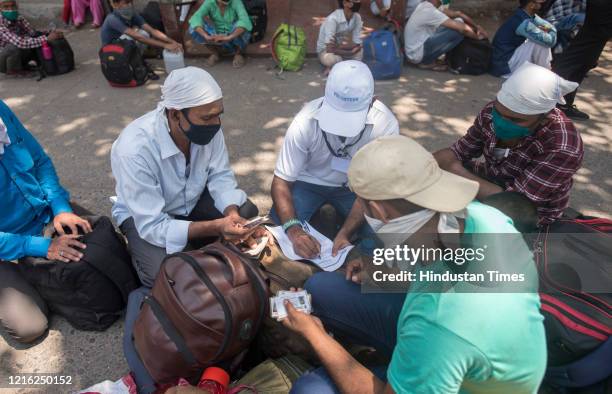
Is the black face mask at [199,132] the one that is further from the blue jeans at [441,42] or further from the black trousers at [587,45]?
the blue jeans at [441,42]

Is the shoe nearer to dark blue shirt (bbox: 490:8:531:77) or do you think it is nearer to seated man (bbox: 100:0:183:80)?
dark blue shirt (bbox: 490:8:531:77)

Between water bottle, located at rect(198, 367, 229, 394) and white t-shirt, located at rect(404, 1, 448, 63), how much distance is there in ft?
16.8

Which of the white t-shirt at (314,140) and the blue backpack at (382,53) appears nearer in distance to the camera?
the white t-shirt at (314,140)

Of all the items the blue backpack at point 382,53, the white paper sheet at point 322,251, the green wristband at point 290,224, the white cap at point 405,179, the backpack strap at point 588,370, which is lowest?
the white paper sheet at point 322,251

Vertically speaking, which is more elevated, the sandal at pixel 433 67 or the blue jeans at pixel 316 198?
the sandal at pixel 433 67

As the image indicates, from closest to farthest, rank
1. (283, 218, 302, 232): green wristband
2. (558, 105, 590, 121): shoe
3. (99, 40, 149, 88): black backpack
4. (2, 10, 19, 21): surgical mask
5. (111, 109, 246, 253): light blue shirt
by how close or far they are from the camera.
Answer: (111, 109, 246, 253): light blue shirt, (283, 218, 302, 232): green wristband, (558, 105, 590, 121): shoe, (99, 40, 149, 88): black backpack, (2, 10, 19, 21): surgical mask

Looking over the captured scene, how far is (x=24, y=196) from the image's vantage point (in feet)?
7.97

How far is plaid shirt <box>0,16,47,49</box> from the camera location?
529 centimetres

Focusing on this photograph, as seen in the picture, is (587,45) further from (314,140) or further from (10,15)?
(10,15)

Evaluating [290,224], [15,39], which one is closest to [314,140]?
[290,224]

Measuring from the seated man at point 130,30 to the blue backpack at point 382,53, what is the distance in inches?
103

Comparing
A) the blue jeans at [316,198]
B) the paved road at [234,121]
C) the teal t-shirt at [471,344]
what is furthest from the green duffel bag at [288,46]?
the teal t-shirt at [471,344]

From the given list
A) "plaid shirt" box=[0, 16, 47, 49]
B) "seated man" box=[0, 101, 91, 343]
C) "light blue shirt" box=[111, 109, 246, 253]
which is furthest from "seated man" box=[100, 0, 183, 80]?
"light blue shirt" box=[111, 109, 246, 253]

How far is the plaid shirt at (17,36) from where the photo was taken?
529 cm
